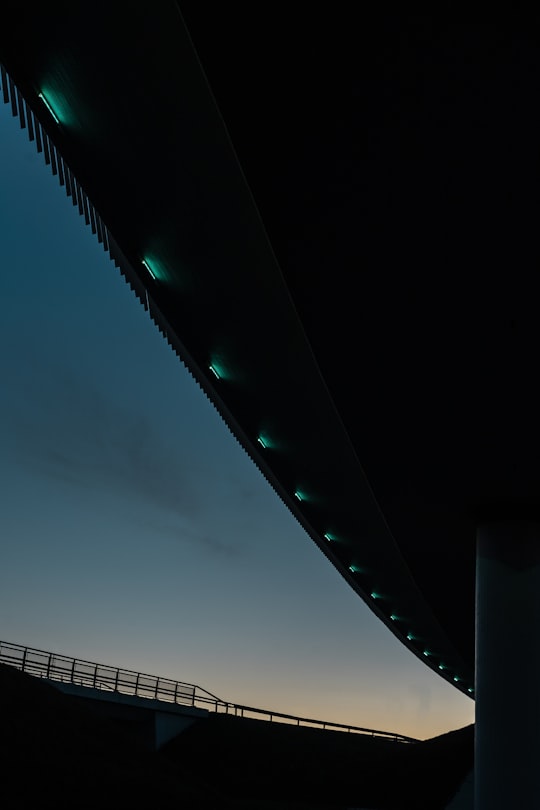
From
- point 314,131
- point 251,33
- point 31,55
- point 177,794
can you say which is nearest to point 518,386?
point 314,131

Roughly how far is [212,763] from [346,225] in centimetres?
2466

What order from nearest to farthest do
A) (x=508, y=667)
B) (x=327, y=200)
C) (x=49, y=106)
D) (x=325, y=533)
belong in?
(x=327, y=200), (x=49, y=106), (x=508, y=667), (x=325, y=533)

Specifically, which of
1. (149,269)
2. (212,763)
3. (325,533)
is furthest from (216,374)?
(212,763)

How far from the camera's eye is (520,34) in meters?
5.34

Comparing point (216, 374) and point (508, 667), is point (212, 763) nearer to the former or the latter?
point (508, 667)

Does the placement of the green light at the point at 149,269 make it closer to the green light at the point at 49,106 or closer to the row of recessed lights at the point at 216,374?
the row of recessed lights at the point at 216,374

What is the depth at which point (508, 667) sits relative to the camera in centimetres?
1409

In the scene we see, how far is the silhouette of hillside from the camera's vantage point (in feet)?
54.0

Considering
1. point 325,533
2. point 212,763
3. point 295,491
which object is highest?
point 295,491

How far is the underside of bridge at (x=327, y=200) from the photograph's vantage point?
5984mm

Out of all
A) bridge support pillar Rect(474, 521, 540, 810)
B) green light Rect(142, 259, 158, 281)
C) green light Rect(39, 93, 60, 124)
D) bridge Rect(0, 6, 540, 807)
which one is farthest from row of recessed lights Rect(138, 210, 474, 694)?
bridge support pillar Rect(474, 521, 540, 810)

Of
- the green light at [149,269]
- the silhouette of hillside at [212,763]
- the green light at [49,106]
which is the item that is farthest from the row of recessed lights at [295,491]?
the silhouette of hillside at [212,763]

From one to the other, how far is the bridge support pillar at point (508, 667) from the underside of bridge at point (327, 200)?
148 centimetres

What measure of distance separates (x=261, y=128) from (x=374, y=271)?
234cm
